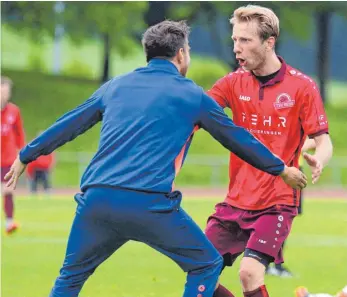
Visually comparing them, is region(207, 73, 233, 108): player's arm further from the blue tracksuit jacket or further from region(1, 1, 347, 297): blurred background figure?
region(1, 1, 347, 297): blurred background figure

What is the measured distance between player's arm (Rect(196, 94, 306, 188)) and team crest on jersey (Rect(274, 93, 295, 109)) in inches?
38.9

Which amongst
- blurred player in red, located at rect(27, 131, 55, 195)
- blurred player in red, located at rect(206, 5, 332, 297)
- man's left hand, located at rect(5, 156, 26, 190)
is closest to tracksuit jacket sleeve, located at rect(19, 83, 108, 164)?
man's left hand, located at rect(5, 156, 26, 190)

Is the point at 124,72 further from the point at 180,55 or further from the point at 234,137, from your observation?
the point at 234,137

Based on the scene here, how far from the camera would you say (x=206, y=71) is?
4950 centimetres

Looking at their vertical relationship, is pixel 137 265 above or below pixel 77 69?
above

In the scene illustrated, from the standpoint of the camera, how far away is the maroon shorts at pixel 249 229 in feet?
24.7

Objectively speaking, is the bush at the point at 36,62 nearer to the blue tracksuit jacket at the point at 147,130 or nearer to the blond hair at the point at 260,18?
the blond hair at the point at 260,18

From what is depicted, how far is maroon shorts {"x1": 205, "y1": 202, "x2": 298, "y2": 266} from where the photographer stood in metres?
7.52

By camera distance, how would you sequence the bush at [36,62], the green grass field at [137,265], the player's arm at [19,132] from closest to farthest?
the green grass field at [137,265] < the player's arm at [19,132] < the bush at [36,62]

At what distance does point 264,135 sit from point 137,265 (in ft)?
17.5

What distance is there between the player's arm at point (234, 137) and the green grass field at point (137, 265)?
12.2 ft

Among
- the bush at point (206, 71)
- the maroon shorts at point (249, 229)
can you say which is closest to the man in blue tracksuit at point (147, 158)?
the maroon shorts at point (249, 229)

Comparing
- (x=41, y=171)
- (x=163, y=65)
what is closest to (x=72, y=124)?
(x=163, y=65)

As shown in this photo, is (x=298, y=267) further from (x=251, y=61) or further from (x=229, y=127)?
(x=229, y=127)
